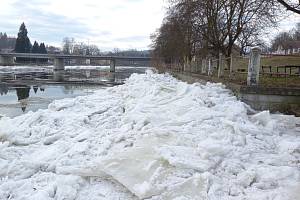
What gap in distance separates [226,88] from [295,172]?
29.7 feet

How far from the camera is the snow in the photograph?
617 centimetres

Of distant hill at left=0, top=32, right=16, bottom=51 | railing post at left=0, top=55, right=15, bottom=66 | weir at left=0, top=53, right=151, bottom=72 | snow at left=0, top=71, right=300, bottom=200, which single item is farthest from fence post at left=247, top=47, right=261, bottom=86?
distant hill at left=0, top=32, right=16, bottom=51

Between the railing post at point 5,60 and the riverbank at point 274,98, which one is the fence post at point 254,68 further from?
the railing post at point 5,60

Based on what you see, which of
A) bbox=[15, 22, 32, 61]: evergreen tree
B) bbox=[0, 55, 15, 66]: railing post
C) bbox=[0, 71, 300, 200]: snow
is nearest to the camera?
bbox=[0, 71, 300, 200]: snow

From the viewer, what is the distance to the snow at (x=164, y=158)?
6.17 meters

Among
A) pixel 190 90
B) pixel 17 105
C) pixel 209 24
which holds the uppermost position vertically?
pixel 209 24

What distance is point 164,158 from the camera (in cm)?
705

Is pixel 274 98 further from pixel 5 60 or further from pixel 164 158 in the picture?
pixel 5 60

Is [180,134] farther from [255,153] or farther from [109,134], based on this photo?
[109,134]

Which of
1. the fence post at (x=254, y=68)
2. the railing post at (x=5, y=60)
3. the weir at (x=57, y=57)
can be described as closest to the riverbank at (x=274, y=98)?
the fence post at (x=254, y=68)

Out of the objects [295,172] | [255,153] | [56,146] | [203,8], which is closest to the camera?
[295,172]

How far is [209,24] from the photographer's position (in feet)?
99.1

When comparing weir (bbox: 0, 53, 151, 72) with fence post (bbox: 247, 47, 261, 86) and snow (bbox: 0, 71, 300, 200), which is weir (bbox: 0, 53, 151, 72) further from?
snow (bbox: 0, 71, 300, 200)

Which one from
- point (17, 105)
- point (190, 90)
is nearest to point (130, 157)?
point (190, 90)
